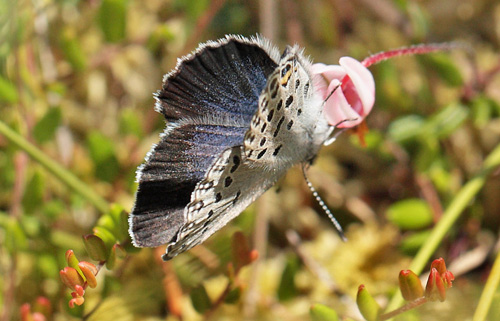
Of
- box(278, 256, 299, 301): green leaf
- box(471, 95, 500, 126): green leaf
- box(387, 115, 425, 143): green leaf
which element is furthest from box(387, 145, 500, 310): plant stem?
box(278, 256, 299, 301): green leaf

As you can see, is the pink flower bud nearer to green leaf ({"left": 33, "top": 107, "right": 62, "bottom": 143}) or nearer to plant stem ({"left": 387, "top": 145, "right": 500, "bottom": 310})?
→ plant stem ({"left": 387, "top": 145, "right": 500, "bottom": 310})

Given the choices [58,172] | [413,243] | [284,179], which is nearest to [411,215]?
[413,243]

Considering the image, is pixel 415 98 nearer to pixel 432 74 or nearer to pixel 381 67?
pixel 432 74

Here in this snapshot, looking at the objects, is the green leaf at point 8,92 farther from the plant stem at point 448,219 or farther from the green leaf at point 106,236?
the plant stem at point 448,219

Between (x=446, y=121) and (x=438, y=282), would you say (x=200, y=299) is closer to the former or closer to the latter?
(x=438, y=282)

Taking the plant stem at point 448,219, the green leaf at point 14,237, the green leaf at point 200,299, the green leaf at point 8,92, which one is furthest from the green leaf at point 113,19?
the plant stem at point 448,219
